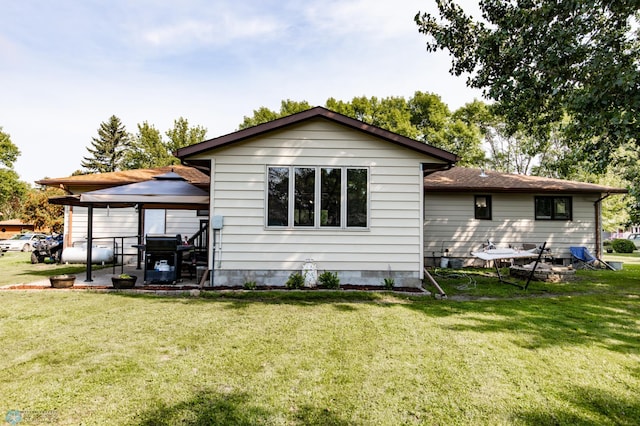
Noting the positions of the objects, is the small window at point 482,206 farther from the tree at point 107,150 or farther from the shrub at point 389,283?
the tree at point 107,150

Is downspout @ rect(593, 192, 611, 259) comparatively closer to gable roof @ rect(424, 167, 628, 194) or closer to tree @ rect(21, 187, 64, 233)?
gable roof @ rect(424, 167, 628, 194)

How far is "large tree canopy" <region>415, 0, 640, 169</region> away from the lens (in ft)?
26.1

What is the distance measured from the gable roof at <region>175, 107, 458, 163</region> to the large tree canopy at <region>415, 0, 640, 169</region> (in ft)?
12.5

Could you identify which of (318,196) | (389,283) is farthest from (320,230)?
(389,283)

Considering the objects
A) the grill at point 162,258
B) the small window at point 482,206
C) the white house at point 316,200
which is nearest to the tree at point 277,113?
the small window at point 482,206

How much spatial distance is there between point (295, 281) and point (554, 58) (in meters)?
8.83

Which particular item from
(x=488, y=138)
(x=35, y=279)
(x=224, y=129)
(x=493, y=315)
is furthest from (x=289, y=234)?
(x=488, y=138)

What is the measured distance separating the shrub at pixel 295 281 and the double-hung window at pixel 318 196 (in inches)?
41.8

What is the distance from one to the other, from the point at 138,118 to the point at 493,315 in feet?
127

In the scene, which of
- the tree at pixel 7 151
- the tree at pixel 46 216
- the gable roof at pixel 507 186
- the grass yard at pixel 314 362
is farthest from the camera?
the tree at pixel 7 151

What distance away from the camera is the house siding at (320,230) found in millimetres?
7535

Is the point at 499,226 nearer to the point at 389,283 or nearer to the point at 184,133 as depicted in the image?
the point at 389,283

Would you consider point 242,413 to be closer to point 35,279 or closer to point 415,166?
point 415,166

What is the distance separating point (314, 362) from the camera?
3668 millimetres
